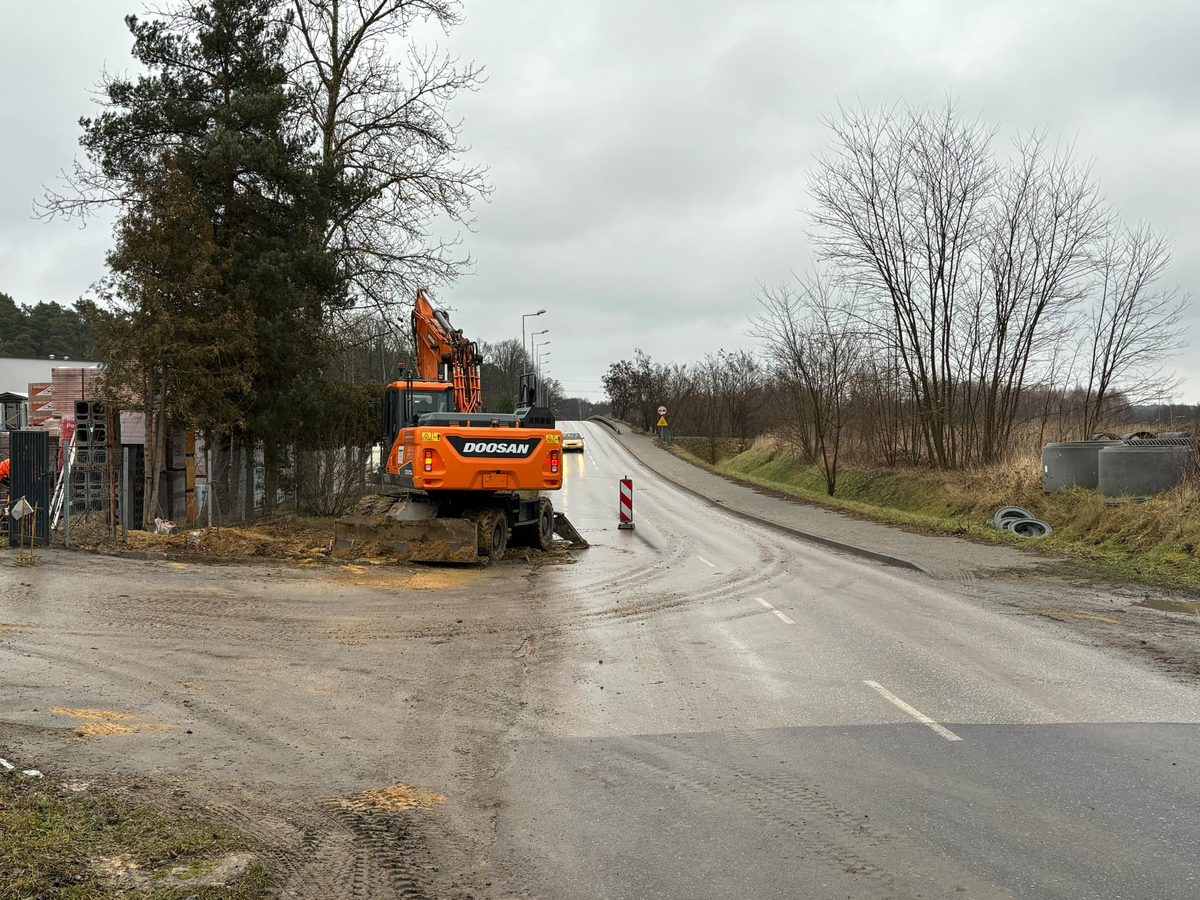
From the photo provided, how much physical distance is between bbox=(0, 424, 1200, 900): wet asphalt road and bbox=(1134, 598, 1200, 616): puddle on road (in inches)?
46.6

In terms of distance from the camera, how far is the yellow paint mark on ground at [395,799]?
17.8 feet

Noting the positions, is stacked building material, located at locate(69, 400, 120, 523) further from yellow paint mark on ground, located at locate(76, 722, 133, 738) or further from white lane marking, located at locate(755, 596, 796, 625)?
yellow paint mark on ground, located at locate(76, 722, 133, 738)

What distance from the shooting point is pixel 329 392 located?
2420 centimetres

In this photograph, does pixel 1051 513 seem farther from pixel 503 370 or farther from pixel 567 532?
pixel 503 370

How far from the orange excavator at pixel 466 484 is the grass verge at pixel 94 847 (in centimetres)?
1177

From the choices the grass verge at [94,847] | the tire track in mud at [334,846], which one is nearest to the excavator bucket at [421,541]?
the tire track in mud at [334,846]

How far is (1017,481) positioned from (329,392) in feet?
58.5

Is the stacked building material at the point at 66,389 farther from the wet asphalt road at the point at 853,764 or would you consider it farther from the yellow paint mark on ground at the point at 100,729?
the yellow paint mark on ground at the point at 100,729

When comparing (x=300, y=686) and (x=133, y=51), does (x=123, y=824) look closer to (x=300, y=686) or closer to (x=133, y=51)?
(x=300, y=686)

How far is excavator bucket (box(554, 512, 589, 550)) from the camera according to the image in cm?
2130

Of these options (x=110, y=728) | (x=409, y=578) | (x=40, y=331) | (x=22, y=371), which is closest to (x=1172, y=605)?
(x=409, y=578)

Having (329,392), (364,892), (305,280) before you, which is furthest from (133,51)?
(364,892)

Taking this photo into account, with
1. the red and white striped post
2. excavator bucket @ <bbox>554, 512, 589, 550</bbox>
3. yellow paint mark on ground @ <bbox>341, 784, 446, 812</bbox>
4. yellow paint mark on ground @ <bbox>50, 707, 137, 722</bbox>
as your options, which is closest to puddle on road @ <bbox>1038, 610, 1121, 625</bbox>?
yellow paint mark on ground @ <bbox>341, 784, 446, 812</bbox>

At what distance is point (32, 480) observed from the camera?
680 inches
